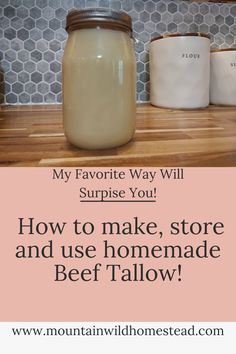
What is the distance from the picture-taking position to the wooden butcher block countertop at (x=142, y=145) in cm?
44

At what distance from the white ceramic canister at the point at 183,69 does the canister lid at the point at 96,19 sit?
547 millimetres

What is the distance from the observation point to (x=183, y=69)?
955mm

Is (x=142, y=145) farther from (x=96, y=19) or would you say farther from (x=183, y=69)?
(x=183, y=69)

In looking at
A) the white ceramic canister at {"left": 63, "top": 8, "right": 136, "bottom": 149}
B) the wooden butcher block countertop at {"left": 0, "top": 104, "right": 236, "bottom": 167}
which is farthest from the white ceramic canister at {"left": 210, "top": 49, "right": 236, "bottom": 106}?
the white ceramic canister at {"left": 63, "top": 8, "right": 136, "bottom": 149}

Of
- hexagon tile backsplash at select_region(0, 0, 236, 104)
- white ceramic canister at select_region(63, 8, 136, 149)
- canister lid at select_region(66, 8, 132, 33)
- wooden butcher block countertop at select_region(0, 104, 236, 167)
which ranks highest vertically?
hexagon tile backsplash at select_region(0, 0, 236, 104)

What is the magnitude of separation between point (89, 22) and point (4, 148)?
22 cm

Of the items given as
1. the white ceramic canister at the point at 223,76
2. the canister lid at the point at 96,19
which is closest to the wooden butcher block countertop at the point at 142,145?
the canister lid at the point at 96,19

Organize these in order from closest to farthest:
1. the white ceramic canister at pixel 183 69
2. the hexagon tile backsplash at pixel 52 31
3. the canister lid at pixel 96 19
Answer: the canister lid at pixel 96 19
the white ceramic canister at pixel 183 69
the hexagon tile backsplash at pixel 52 31

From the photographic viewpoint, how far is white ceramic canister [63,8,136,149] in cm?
43

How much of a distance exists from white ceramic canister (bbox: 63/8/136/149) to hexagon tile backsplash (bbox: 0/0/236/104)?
0.74m

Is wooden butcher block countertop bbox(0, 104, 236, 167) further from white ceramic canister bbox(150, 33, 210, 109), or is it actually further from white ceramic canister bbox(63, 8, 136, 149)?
white ceramic canister bbox(150, 33, 210, 109)

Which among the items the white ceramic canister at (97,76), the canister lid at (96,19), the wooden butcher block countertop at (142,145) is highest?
the canister lid at (96,19)

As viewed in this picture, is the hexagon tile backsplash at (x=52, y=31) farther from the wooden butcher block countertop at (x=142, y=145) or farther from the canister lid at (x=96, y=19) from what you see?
the canister lid at (x=96, y=19)

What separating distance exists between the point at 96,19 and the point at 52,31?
78cm
